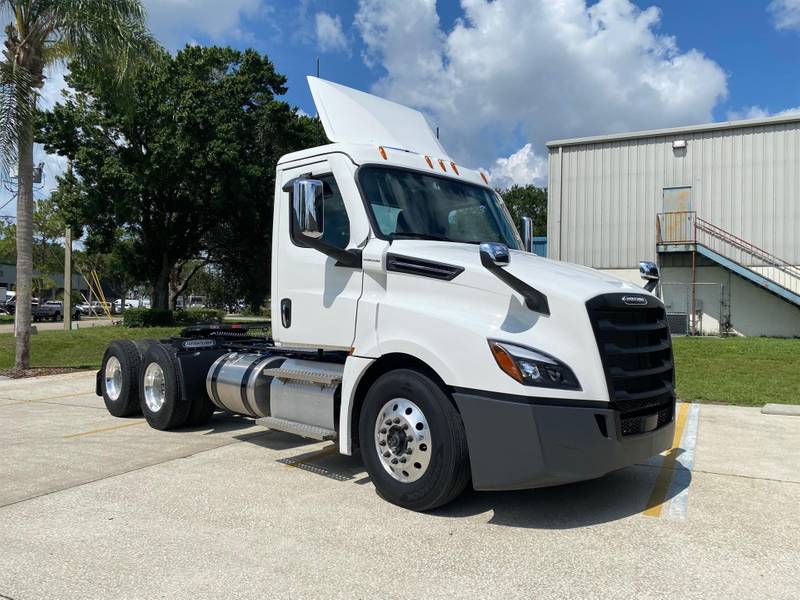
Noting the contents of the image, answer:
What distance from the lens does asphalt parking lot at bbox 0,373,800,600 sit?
3.55 meters

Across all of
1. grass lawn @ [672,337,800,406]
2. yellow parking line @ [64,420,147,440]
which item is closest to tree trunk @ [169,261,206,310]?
grass lawn @ [672,337,800,406]

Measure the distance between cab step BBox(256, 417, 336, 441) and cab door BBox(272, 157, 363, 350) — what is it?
2.34 ft

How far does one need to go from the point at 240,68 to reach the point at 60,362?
1659cm

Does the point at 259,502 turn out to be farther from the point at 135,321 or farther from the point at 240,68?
the point at 240,68

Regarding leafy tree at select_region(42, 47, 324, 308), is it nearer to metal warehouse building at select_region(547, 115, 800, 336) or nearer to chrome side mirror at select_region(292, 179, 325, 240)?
metal warehouse building at select_region(547, 115, 800, 336)

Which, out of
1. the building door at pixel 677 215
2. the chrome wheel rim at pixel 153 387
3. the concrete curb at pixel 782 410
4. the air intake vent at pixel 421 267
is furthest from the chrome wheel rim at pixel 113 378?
the building door at pixel 677 215

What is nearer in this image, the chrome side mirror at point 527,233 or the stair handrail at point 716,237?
the chrome side mirror at point 527,233

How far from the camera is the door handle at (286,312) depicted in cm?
596

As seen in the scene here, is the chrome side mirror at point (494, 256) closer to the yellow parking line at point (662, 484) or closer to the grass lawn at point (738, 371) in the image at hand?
the yellow parking line at point (662, 484)

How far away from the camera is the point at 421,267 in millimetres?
4766

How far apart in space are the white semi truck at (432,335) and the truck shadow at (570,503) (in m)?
0.51

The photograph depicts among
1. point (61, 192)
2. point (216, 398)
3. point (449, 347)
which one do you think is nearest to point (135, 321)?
point (61, 192)

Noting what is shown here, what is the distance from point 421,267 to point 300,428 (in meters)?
1.93

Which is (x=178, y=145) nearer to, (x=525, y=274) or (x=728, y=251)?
(x=728, y=251)
